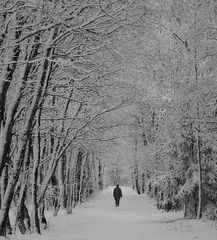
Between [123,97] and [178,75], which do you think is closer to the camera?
[123,97]

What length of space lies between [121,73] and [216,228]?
6581 millimetres

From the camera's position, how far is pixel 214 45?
42.9 feet

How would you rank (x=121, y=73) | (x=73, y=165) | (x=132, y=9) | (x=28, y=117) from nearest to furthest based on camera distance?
(x=132, y=9) → (x=28, y=117) → (x=121, y=73) → (x=73, y=165)

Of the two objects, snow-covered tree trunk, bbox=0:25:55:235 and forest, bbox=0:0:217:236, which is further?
forest, bbox=0:0:217:236

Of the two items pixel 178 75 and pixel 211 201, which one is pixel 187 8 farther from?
pixel 211 201

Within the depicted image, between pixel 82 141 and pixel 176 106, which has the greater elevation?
pixel 176 106

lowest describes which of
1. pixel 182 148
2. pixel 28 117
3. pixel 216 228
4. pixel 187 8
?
pixel 216 228

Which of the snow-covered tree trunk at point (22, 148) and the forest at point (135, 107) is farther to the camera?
the forest at point (135, 107)

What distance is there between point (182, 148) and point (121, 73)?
27.6 ft

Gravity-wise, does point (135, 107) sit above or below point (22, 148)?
above

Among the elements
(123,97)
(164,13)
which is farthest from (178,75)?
(164,13)

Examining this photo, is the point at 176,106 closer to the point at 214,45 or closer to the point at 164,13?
the point at 214,45

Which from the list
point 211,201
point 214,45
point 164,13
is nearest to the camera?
point 164,13

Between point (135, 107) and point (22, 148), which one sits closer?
point (22, 148)
